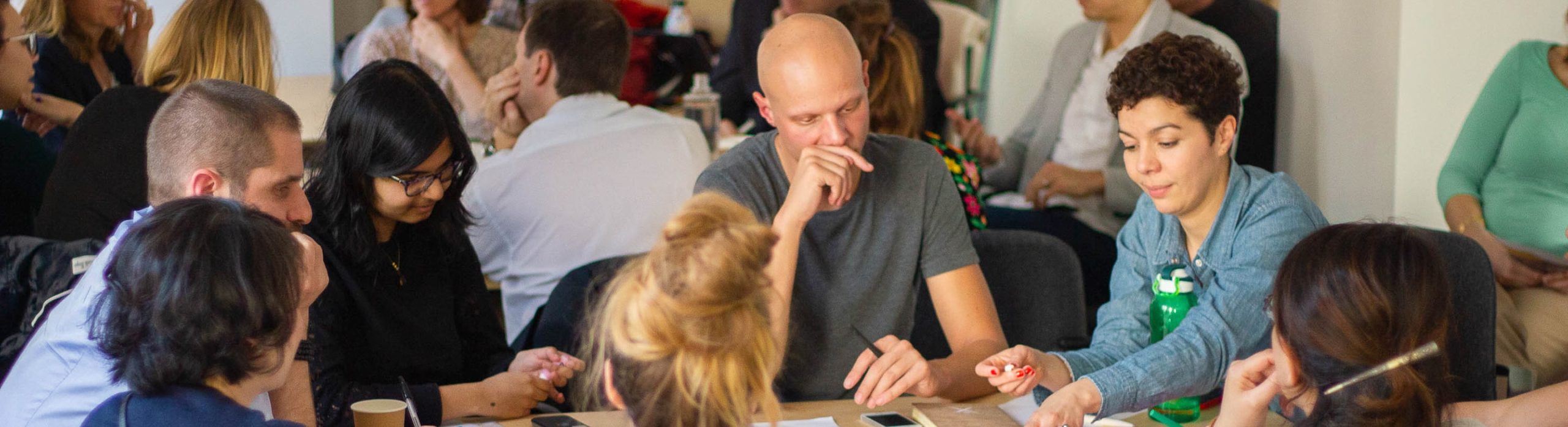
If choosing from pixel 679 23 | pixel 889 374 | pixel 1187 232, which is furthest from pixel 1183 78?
pixel 679 23

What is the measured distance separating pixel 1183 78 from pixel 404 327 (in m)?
1.33

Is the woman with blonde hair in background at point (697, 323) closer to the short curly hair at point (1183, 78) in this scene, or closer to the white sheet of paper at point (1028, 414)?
the white sheet of paper at point (1028, 414)

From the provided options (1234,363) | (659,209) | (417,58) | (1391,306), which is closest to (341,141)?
(659,209)

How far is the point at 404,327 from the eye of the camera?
2143 mm

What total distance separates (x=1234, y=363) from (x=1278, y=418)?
225 mm

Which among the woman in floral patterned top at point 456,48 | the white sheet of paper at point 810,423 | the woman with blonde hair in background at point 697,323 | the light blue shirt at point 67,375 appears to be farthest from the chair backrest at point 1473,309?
the woman in floral patterned top at point 456,48

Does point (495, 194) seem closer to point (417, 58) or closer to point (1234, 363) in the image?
point (417, 58)

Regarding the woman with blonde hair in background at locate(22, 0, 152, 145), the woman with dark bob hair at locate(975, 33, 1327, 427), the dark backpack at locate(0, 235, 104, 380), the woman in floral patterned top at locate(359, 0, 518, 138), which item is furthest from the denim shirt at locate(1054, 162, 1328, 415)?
the woman with blonde hair in background at locate(22, 0, 152, 145)

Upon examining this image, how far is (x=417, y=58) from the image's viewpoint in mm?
4051

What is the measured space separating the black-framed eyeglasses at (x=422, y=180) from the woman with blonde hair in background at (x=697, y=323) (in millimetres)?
859

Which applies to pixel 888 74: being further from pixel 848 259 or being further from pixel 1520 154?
pixel 1520 154

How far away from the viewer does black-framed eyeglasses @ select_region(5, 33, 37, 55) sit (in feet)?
9.71

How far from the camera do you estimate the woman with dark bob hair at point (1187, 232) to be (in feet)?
6.07

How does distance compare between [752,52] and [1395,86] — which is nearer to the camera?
[1395,86]
